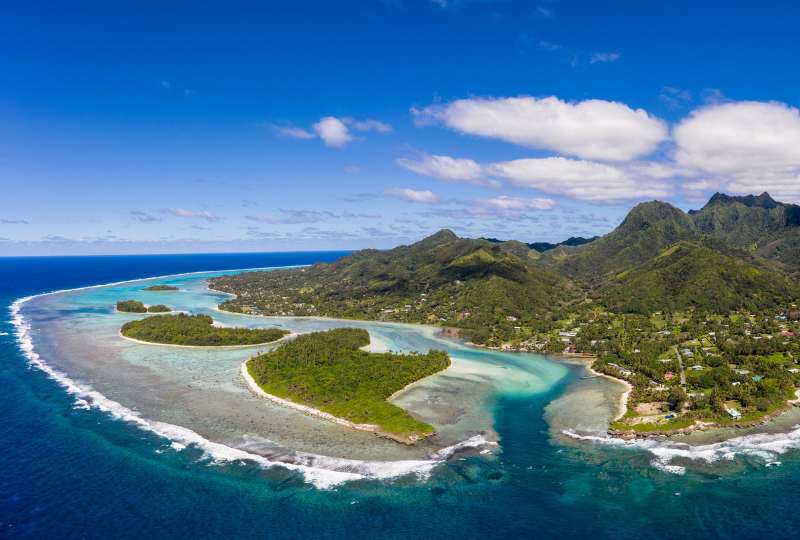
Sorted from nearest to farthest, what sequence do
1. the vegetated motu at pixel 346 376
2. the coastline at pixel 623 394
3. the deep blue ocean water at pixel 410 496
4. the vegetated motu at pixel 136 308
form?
the deep blue ocean water at pixel 410 496, the vegetated motu at pixel 346 376, the coastline at pixel 623 394, the vegetated motu at pixel 136 308

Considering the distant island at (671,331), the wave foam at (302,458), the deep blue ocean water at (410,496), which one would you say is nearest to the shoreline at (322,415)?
the wave foam at (302,458)

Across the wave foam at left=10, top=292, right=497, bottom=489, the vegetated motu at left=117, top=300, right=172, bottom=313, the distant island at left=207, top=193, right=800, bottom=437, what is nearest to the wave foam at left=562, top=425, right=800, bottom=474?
the distant island at left=207, top=193, right=800, bottom=437

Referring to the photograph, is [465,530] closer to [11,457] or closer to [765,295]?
[11,457]

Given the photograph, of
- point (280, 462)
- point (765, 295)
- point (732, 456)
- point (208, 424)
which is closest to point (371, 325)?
point (208, 424)

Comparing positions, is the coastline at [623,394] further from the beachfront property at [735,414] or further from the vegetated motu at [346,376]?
the vegetated motu at [346,376]

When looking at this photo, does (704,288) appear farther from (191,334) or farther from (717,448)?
(191,334)

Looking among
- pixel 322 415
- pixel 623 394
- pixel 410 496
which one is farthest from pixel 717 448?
pixel 322 415
